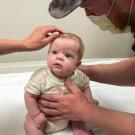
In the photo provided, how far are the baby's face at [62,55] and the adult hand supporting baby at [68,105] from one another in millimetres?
68

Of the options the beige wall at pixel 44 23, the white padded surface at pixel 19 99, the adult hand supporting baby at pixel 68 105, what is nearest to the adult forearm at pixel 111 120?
the adult hand supporting baby at pixel 68 105

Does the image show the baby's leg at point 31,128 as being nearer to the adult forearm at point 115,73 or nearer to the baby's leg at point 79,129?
the baby's leg at point 79,129

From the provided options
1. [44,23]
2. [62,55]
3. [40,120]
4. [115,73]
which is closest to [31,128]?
[40,120]

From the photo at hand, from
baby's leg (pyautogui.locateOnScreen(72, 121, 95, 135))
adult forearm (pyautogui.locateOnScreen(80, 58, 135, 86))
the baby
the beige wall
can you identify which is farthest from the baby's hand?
the beige wall

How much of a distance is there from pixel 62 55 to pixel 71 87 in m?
0.13

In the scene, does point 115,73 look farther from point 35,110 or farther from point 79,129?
point 35,110

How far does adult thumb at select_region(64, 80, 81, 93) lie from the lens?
1.24m

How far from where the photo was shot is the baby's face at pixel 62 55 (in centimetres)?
121

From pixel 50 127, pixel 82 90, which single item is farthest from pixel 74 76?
pixel 50 127

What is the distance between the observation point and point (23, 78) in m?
1.69

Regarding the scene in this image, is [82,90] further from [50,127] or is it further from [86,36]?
[86,36]

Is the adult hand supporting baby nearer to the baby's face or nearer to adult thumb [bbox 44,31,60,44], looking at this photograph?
the baby's face

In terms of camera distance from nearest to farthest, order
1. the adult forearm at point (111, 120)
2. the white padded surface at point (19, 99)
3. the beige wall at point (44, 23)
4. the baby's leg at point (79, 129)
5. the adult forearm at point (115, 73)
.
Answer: the adult forearm at point (111, 120), the baby's leg at point (79, 129), the white padded surface at point (19, 99), the adult forearm at point (115, 73), the beige wall at point (44, 23)

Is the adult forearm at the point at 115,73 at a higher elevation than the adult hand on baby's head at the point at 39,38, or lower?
lower
